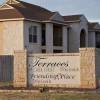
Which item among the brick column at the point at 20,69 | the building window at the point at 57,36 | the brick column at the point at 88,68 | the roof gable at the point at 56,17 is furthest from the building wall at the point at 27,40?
the brick column at the point at 88,68

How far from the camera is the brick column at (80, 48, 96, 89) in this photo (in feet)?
83.0

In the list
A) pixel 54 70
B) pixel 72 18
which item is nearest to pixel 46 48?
pixel 72 18

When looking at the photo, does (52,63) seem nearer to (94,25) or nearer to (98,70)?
(98,70)

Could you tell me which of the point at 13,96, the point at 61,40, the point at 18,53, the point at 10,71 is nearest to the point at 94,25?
the point at 61,40

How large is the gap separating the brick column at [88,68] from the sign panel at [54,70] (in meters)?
0.33

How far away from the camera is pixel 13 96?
74.4 feet

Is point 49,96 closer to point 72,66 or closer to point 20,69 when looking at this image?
point 72,66

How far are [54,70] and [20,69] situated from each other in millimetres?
2287

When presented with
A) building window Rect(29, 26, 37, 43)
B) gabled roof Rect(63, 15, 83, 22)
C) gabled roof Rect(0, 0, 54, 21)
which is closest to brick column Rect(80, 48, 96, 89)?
gabled roof Rect(0, 0, 54, 21)

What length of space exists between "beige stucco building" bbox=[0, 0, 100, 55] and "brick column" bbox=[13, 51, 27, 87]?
1178 centimetres

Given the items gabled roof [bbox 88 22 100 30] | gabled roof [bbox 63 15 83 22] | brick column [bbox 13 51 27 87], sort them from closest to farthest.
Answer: brick column [bbox 13 51 27 87] < gabled roof [bbox 63 15 83 22] < gabled roof [bbox 88 22 100 30]

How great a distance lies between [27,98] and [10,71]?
12099 mm

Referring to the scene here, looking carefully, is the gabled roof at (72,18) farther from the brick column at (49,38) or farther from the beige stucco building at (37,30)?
the brick column at (49,38)

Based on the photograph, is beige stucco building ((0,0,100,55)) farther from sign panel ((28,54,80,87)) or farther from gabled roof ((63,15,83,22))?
sign panel ((28,54,80,87))
